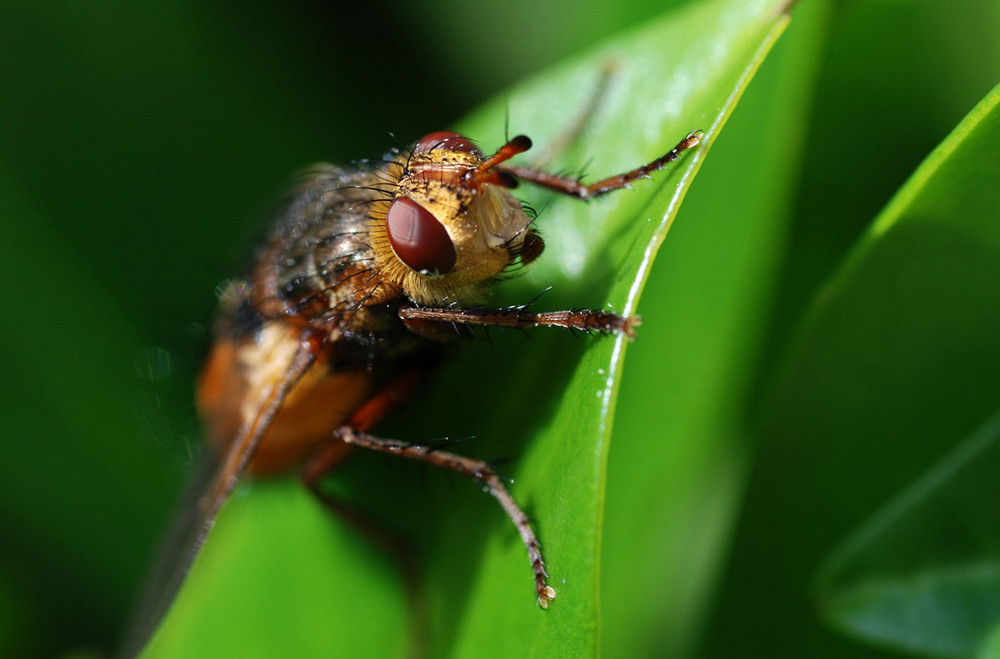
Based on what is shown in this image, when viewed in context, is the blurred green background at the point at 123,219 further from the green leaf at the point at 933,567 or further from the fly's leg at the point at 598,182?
the green leaf at the point at 933,567

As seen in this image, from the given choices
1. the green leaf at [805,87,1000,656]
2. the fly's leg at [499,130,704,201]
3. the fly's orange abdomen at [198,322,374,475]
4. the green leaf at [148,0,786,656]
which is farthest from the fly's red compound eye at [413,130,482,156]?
the green leaf at [805,87,1000,656]

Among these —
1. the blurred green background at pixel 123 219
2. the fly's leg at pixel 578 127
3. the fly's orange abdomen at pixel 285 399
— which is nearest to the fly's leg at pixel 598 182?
the fly's leg at pixel 578 127

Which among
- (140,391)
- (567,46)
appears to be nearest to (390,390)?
(140,391)

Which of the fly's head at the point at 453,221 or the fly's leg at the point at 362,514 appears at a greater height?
the fly's head at the point at 453,221

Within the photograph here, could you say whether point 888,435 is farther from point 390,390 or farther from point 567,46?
point 567,46

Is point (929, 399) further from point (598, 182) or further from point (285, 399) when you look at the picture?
point (285, 399)

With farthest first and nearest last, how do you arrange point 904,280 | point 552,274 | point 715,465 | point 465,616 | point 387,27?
point 387,27 → point 715,465 → point 552,274 → point 465,616 → point 904,280

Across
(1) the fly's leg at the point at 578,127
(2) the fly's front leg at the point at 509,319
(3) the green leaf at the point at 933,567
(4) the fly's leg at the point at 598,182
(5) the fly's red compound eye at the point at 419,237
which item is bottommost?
(3) the green leaf at the point at 933,567

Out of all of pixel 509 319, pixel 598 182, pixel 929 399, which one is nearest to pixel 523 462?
pixel 509 319

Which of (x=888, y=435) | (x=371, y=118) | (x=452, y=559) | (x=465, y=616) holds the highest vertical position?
(x=371, y=118)
